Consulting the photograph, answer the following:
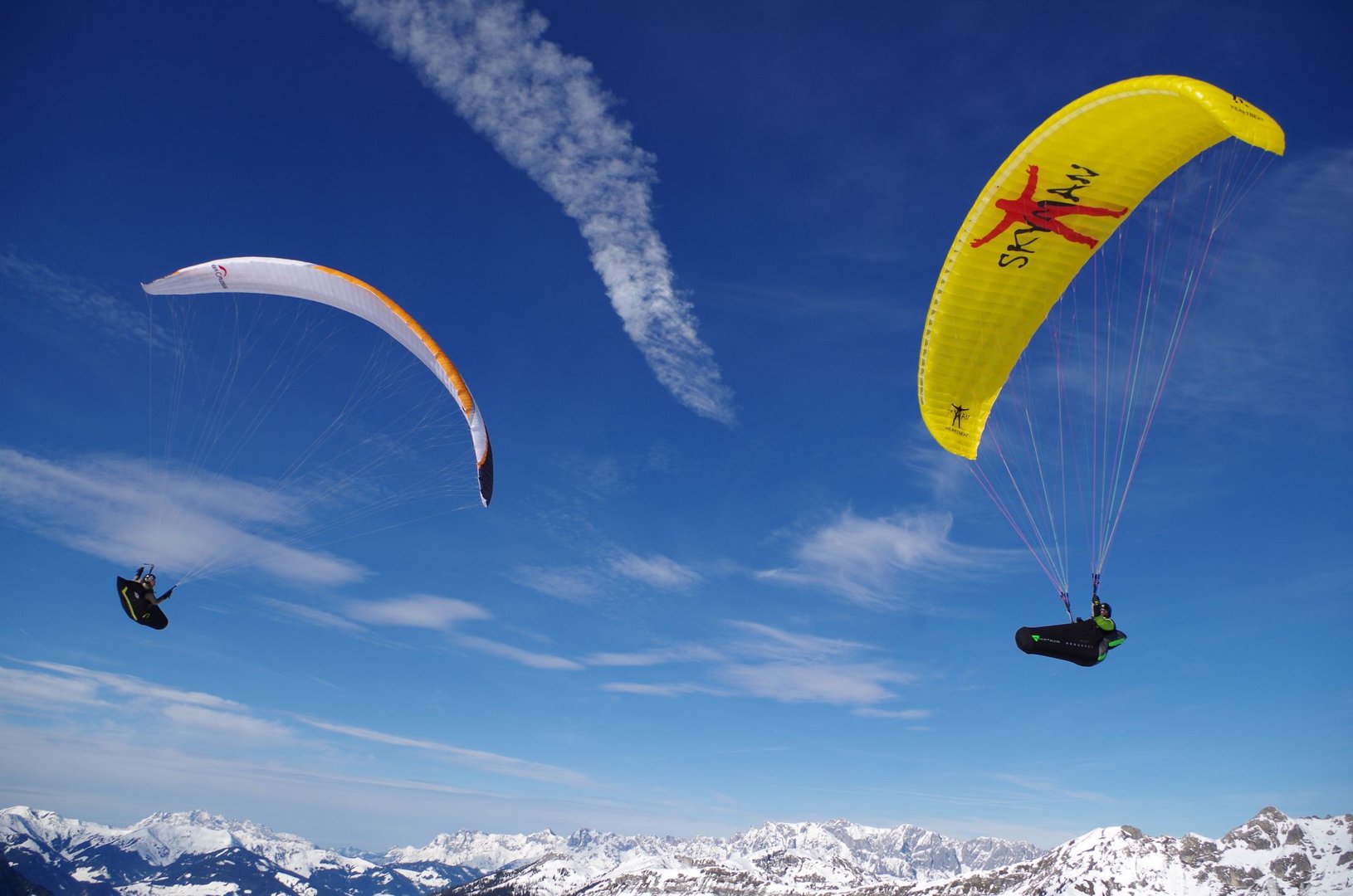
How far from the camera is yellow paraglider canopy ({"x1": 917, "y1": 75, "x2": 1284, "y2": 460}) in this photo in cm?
1442

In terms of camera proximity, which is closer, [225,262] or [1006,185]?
[1006,185]

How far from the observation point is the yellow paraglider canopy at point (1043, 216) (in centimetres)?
1442

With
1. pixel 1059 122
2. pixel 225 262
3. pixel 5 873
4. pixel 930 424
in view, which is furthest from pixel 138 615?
pixel 5 873

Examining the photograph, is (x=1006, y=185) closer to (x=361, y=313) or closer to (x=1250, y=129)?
(x=1250, y=129)

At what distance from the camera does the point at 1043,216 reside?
16906mm

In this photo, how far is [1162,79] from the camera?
44.9ft

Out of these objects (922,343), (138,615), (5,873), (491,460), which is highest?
(922,343)

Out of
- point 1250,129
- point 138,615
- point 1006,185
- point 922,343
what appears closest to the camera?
point 1250,129

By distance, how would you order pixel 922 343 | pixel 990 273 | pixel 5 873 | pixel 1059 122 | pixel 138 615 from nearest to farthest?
pixel 1059 122 → pixel 990 273 → pixel 922 343 → pixel 138 615 → pixel 5 873

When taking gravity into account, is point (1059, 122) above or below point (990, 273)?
above

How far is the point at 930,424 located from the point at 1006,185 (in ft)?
21.1

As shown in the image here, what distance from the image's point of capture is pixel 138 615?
68.6 ft

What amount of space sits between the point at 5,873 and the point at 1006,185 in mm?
278621

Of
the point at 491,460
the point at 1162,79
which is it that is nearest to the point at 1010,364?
the point at 1162,79
